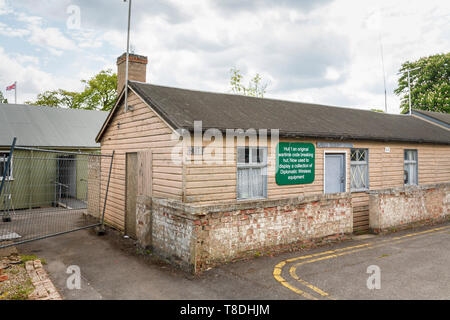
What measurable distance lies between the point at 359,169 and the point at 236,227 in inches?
268

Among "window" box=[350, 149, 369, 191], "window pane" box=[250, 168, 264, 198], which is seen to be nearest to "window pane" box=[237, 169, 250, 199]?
"window pane" box=[250, 168, 264, 198]

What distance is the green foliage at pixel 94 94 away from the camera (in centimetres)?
3988

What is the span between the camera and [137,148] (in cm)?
1004

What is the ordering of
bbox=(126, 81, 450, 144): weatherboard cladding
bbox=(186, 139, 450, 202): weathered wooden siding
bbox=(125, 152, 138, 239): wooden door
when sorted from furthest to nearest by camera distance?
1. bbox=(125, 152, 138, 239): wooden door
2. bbox=(126, 81, 450, 144): weatherboard cladding
3. bbox=(186, 139, 450, 202): weathered wooden siding

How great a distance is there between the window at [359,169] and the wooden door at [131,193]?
7.68 meters

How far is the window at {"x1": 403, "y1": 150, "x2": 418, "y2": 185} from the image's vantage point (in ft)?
44.6

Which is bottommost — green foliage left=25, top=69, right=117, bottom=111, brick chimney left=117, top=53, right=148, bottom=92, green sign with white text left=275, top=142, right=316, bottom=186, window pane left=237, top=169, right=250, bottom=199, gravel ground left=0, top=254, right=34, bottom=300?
gravel ground left=0, top=254, right=34, bottom=300

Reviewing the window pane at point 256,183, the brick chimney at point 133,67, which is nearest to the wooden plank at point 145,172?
the window pane at point 256,183

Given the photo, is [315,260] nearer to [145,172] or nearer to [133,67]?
[145,172]

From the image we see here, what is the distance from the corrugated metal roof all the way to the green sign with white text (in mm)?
12272

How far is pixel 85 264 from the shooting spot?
7492 mm

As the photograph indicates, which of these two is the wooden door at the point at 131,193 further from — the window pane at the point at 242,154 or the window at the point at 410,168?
the window at the point at 410,168

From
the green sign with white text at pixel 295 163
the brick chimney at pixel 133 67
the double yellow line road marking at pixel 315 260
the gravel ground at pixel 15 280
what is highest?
the brick chimney at pixel 133 67

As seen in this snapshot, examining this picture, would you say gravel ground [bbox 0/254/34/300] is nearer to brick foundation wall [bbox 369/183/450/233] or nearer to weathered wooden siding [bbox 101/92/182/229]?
weathered wooden siding [bbox 101/92/182/229]
